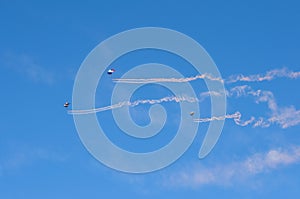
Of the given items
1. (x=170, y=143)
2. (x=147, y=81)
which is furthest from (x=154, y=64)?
(x=170, y=143)

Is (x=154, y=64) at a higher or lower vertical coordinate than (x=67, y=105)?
higher

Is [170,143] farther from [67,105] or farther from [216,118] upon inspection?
[67,105]

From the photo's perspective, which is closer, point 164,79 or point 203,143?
point 203,143

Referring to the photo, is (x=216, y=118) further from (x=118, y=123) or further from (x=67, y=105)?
(x=67, y=105)

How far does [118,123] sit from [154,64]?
5631mm

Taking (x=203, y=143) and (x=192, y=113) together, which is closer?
(x=203, y=143)

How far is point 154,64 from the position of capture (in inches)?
1359

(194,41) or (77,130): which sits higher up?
(194,41)

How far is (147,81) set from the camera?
3428cm

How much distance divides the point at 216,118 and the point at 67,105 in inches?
474

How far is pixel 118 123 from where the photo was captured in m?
33.8

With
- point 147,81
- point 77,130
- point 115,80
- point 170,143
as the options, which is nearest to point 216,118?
point 170,143

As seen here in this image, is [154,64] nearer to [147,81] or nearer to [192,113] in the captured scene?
[147,81]

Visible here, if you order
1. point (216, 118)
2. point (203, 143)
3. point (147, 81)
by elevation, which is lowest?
point (203, 143)
